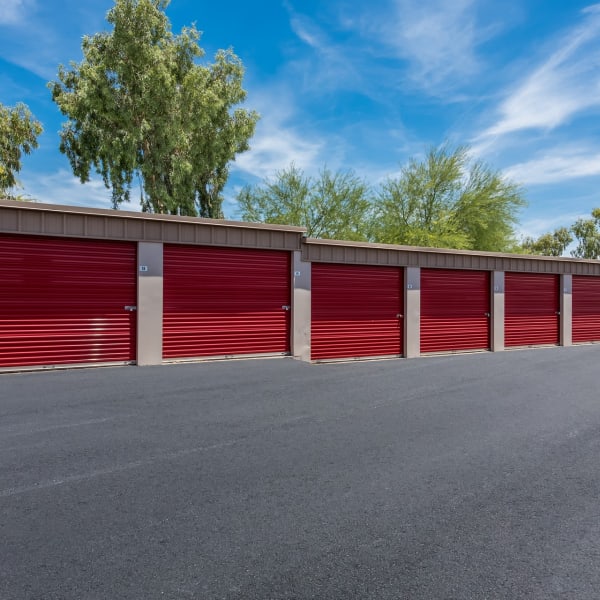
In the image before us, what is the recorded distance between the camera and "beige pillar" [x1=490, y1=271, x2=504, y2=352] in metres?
15.6

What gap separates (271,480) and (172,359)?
7313 millimetres

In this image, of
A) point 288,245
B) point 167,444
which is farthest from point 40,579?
point 288,245

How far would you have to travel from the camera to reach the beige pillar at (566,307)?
17375mm

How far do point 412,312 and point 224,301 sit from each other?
624cm

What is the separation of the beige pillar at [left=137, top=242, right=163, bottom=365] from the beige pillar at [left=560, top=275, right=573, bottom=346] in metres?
15.5

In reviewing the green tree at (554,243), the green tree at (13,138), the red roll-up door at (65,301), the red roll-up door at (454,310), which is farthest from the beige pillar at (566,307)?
the green tree at (554,243)

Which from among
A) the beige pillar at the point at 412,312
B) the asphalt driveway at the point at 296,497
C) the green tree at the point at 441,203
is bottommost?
the asphalt driveway at the point at 296,497

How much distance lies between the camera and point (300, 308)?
11930mm

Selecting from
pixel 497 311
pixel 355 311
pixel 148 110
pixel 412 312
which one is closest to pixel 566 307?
pixel 497 311

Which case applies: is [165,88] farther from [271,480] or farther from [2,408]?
[271,480]

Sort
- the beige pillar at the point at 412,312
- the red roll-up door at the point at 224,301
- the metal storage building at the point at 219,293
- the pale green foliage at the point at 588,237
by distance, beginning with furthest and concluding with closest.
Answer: the pale green foliage at the point at 588,237
the beige pillar at the point at 412,312
the red roll-up door at the point at 224,301
the metal storage building at the point at 219,293

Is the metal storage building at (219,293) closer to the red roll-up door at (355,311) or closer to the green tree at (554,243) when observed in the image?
the red roll-up door at (355,311)

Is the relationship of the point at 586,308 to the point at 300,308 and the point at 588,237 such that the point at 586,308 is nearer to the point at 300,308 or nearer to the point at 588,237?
the point at 300,308

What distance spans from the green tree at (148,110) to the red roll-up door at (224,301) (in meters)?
13.2
